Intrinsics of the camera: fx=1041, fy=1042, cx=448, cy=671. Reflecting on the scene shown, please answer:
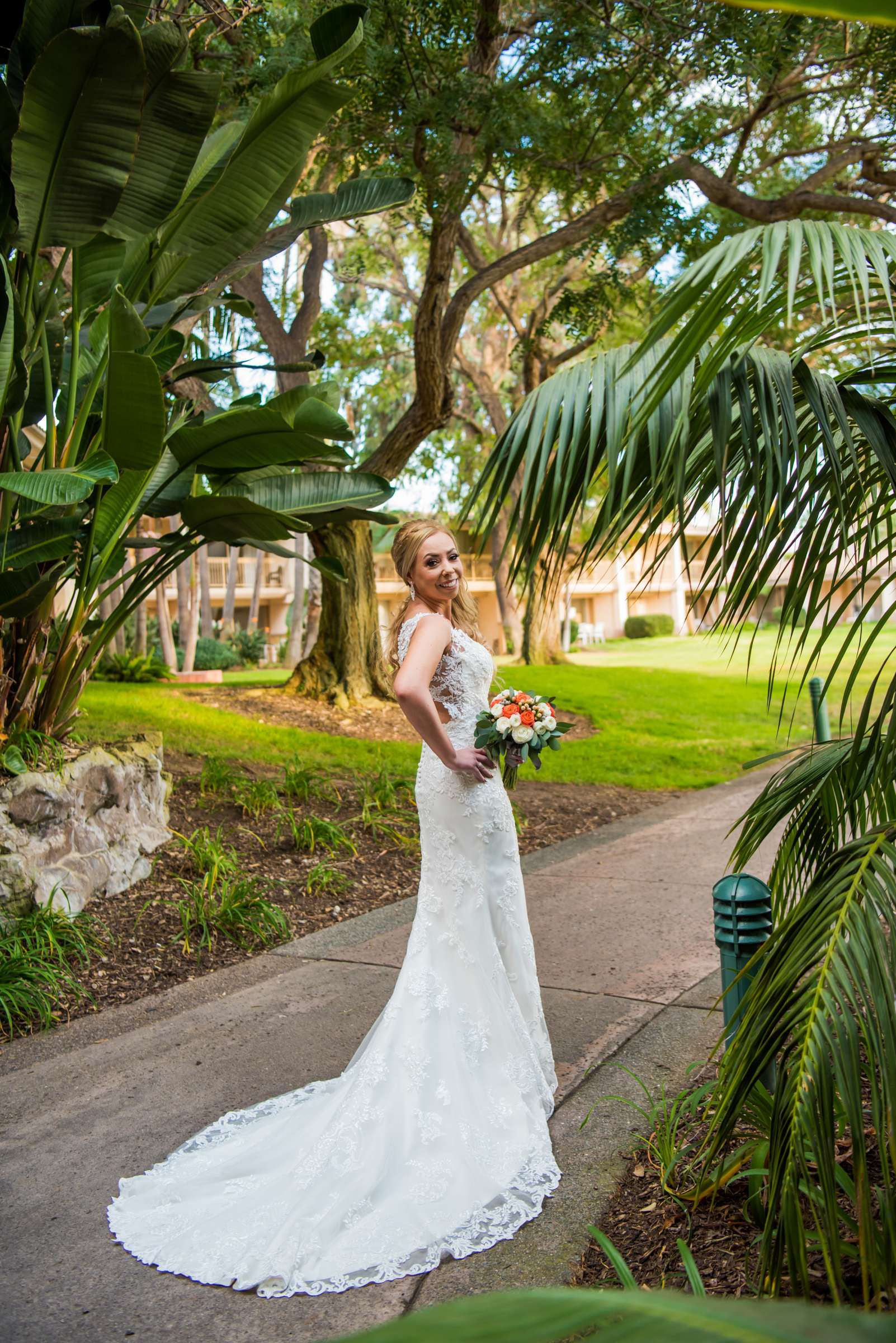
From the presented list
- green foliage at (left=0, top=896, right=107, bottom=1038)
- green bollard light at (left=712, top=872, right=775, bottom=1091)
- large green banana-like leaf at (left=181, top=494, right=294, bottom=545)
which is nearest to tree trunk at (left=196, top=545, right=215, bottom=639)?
large green banana-like leaf at (left=181, top=494, right=294, bottom=545)

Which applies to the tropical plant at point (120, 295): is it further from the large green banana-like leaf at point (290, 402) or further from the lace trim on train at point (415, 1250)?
the lace trim on train at point (415, 1250)

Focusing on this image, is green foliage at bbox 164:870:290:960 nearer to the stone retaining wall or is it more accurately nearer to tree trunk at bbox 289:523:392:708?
the stone retaining wall

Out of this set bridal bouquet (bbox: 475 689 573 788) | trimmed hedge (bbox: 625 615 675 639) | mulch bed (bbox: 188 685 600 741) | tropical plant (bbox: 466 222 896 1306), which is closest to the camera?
tropical plant (bbox: 466 222 896 1306)

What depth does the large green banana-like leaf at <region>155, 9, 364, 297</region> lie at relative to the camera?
536 cm

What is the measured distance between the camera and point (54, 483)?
4.54 metres

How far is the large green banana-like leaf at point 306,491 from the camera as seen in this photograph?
7266 millimetres

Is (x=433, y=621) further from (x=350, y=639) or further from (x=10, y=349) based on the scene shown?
(x=350, y=639)

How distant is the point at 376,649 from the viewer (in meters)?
13.9

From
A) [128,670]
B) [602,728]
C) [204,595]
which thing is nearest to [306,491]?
[602,728]

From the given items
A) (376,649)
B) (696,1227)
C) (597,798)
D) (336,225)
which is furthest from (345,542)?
(696,1227)

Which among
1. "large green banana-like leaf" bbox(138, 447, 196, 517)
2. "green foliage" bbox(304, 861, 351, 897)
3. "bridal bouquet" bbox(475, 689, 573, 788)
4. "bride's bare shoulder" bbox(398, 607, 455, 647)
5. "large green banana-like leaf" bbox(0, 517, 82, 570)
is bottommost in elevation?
"green foliage" bbox(304, 861, 351, 897)

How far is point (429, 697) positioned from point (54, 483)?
2.14 meters

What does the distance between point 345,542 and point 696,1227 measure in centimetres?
1120

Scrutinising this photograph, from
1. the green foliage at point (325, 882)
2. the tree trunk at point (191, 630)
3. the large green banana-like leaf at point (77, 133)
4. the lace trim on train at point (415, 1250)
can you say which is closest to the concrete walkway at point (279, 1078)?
the lace trim on train at point (415, 1250)
